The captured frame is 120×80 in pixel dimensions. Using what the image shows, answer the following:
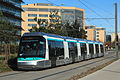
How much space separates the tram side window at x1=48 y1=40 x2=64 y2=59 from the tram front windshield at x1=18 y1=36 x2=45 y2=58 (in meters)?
1.11

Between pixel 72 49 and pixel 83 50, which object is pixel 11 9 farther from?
pixel 72 49

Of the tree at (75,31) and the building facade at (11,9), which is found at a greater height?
the building facade at (11,9)

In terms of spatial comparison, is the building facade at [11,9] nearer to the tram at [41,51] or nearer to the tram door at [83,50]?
the tram door at [83,50]

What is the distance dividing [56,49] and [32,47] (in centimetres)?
299

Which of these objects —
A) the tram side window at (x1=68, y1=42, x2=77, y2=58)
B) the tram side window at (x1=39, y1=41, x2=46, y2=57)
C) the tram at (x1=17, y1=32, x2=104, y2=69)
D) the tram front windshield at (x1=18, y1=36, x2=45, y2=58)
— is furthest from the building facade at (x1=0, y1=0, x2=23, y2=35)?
the tram side window at (x1=39, y1=41, x2=46, y2=57)

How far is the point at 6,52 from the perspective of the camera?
72.8 feet

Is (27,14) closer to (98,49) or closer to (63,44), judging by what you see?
(98,49)

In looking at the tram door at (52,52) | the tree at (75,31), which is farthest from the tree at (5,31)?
the tree at (75,31)

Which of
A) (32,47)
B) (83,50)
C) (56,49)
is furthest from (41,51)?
(83,50)

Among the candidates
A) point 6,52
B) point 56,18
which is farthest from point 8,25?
point 56,18

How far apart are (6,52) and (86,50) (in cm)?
1257

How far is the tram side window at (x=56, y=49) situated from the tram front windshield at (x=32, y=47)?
1.11 meters

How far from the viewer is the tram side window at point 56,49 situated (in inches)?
759

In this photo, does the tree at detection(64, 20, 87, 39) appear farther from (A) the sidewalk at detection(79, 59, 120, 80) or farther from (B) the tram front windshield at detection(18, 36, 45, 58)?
(A) the sidewalk at detection(79, 59, 120, 80)
